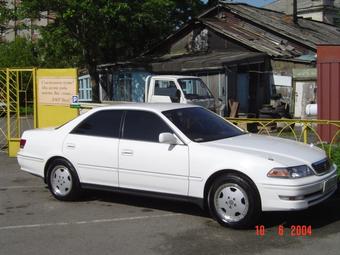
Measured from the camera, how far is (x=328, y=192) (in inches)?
269

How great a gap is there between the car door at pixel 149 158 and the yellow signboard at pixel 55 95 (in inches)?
205

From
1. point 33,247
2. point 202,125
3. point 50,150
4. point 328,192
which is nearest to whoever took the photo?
point 33,247

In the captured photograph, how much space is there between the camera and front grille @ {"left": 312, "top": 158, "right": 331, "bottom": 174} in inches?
264

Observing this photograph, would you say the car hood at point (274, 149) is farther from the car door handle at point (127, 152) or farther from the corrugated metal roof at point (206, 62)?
the corrugated metal roof at point (206, 62)

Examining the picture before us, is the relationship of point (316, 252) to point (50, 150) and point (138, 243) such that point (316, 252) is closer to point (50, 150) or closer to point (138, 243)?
point (138, 243)

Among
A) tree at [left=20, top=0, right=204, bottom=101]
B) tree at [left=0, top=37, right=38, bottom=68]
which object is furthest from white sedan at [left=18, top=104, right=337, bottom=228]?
tree at [left=0, top=37, right=38, bottom=68]

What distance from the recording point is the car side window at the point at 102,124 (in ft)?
25.9

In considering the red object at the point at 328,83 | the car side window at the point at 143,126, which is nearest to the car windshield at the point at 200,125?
the car side window at the point at 143,126

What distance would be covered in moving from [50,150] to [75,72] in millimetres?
4569

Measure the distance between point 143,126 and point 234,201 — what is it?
1.75m

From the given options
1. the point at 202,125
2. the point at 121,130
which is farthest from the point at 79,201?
the point at 202,125

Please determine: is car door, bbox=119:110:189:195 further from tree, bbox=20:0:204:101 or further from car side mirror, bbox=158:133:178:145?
tree, bbox=20:0:204:101

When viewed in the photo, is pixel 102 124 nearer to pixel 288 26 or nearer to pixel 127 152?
pixel 127 152

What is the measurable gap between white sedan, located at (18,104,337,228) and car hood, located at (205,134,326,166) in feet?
0.04
